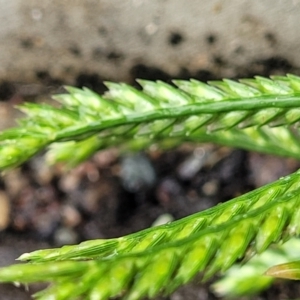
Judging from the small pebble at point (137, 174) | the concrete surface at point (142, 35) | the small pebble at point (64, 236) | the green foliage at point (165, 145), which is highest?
the concrete surface at point (142, 35)

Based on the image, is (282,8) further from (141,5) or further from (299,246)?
(299,246)

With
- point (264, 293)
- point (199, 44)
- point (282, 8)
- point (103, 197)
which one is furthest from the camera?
point (103, 197)

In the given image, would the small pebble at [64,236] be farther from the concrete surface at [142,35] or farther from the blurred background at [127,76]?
the concrete surface at [142,35]

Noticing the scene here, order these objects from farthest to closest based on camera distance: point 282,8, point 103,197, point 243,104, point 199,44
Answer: point 103,197 < point 199,44 < point 282,8 < point 243,104

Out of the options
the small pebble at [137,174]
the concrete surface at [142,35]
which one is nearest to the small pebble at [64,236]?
the small pebble at [137,174]

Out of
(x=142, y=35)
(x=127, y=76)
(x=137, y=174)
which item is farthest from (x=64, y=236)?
(x=142, y=35)

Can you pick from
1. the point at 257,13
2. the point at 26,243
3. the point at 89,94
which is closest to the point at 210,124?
the point at 89,94

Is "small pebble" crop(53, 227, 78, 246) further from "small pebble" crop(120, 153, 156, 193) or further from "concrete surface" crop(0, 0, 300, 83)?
"concrete surface" crop(0, 0, 300, 83)
